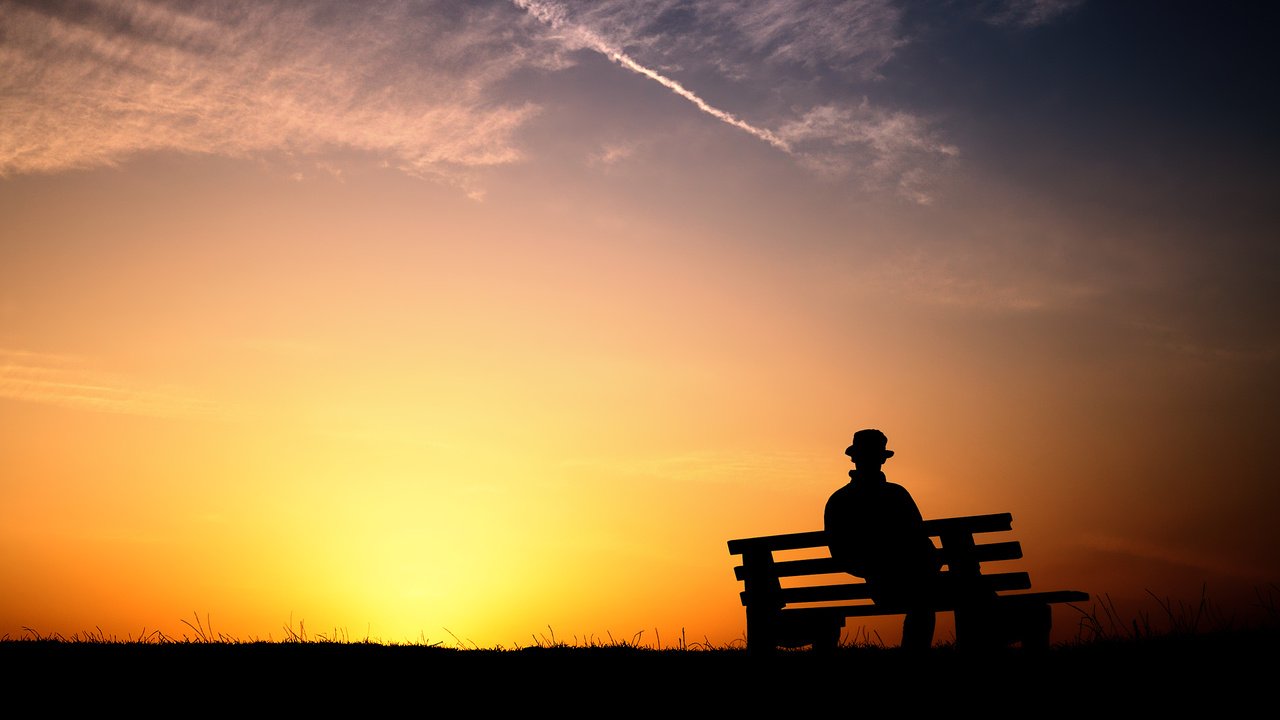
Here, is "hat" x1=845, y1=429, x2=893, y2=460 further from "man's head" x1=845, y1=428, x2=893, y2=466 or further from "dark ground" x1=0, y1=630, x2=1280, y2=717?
"dark ground" x1=0, y1=630, x2=1280, y2=717

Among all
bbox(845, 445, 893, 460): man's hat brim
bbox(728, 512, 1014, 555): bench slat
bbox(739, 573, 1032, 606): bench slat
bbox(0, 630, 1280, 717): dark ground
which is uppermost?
bbox(845, 445, 893, 460): man's hat brim

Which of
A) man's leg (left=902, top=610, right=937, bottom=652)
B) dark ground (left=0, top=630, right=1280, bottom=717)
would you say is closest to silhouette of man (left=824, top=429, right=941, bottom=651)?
man's leg (left=902, top=610, right=937, bottom=652)

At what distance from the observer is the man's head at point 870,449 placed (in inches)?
356

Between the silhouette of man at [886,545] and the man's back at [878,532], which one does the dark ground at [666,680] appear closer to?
the silhouette of man at [886,545]

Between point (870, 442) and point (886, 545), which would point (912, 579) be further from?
point (870, 442)

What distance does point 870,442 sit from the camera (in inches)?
357

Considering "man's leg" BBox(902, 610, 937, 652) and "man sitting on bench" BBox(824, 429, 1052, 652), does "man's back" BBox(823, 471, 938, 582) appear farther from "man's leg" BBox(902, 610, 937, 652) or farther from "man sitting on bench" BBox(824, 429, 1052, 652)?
"man's leg" BBox(902, 610, 937, 652)

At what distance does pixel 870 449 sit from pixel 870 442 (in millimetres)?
61

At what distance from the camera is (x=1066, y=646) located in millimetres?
10359

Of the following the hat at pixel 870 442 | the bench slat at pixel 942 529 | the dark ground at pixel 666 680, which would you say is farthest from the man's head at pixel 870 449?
the dark ground at pixel 666 680

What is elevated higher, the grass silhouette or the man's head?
the man's head

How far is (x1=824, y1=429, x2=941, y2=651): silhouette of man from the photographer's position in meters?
8.55

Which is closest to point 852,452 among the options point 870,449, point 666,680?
point 870,449

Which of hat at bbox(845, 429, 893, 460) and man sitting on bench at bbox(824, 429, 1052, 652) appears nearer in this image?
man sitting on bench at bbox(824, 429, 1052, 652)
